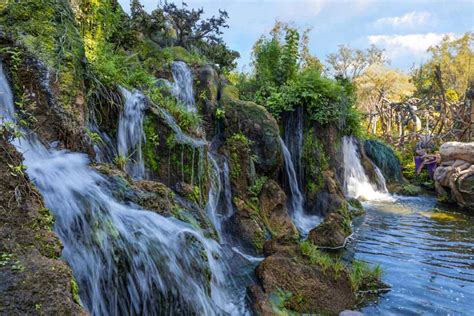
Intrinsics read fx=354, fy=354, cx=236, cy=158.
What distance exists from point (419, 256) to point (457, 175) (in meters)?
7.16

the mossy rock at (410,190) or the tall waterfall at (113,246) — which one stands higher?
the tall waterfall at (113,246)

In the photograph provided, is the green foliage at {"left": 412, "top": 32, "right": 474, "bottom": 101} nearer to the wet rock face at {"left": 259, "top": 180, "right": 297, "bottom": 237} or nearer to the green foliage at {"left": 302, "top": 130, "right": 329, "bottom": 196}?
the green foliage at {"left": 302, "top": 130, "right": 329, "bottom": 196}

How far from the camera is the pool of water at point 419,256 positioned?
5445mm

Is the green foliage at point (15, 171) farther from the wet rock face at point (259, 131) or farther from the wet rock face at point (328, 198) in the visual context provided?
the wet rock face at point (328, 198)

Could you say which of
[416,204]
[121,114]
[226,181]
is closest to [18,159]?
[121,114]

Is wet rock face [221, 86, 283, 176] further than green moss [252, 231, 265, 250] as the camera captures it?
Yes

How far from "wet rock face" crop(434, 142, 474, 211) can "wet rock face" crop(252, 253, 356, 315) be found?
31.7 ft

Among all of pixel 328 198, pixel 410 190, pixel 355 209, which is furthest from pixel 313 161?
pixel 410 190

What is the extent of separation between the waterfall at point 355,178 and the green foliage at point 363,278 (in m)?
7.91

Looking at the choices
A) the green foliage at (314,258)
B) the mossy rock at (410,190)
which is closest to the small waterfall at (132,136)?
the green foliage at (314,258)

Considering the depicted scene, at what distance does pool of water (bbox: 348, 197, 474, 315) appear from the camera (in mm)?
5445

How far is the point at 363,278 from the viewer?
5891 millimetres

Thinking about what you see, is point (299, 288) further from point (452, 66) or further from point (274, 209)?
point (452, 66)

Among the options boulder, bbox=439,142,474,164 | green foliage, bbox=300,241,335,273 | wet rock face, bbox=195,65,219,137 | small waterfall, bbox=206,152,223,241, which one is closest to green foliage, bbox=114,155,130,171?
small waterfall, bbox=206,152,223,241
